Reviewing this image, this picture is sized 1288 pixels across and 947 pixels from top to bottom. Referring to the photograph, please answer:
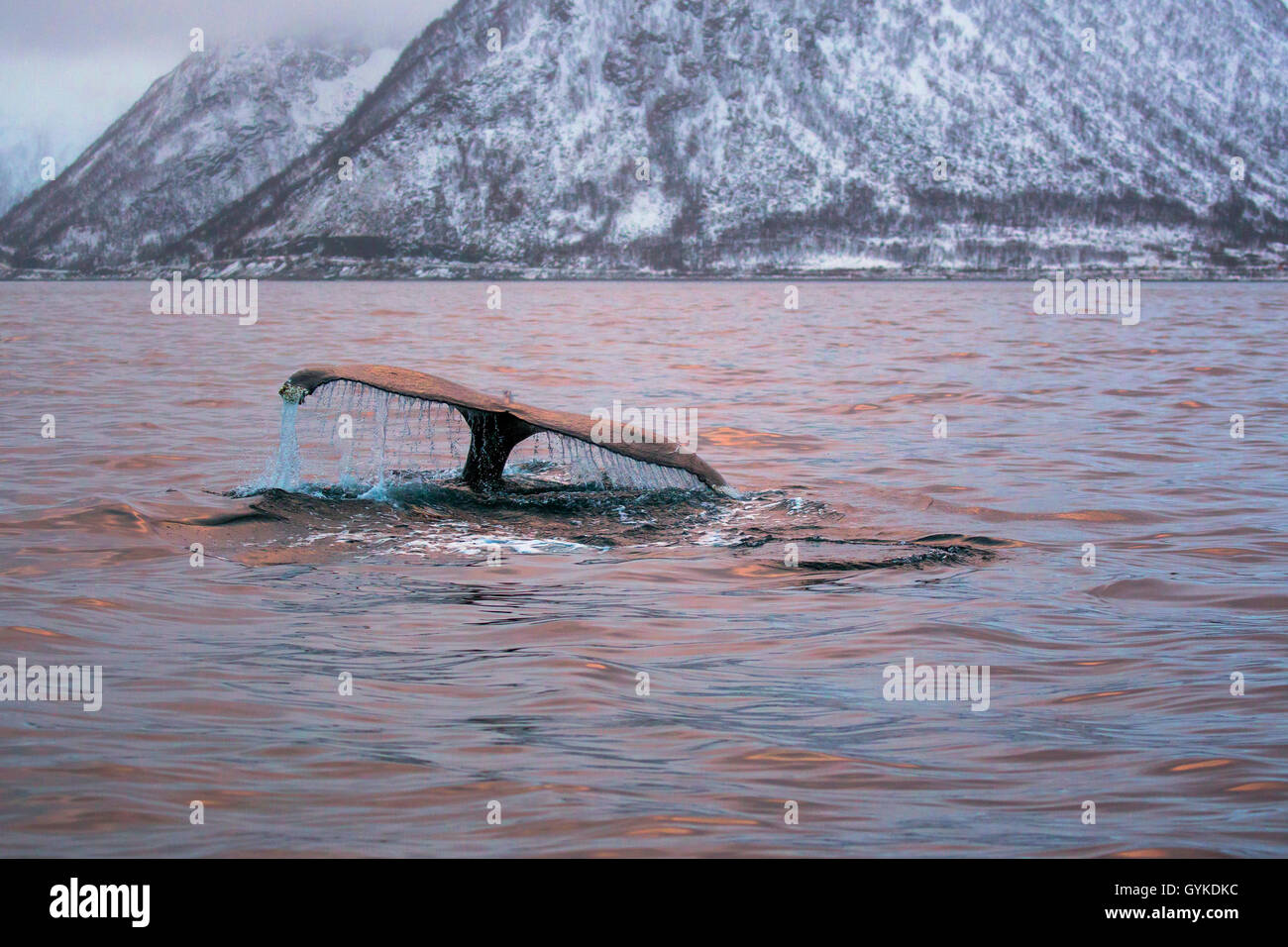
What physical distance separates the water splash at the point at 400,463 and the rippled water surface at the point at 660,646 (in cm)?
18

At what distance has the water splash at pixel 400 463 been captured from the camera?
41.9ft

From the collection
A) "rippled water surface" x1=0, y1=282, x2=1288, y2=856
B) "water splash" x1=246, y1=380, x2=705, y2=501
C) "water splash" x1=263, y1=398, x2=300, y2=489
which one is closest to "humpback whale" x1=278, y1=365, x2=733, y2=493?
"water splash" x1=246, y1=380, x2=705, y2=501

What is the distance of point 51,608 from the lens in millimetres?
8727

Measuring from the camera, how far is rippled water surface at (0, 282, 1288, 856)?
534 centimetres

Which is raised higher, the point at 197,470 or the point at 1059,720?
the point at 197,470

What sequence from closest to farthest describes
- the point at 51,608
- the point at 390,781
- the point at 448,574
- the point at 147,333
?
the point at 390,781 < the point at 51,608 < the point at 448,574 < the point at 147,333

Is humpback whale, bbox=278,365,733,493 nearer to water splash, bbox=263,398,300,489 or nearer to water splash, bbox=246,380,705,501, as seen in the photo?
water splash, bbox=246,380,705,501

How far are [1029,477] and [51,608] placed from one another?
1028 cm

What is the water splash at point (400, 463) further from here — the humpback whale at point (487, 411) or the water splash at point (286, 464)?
the humpback whale at point (487, 411)

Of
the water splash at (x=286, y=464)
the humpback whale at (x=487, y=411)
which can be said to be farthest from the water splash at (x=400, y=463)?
the humpback whale at (x=487, y=411)

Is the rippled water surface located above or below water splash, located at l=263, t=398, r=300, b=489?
below

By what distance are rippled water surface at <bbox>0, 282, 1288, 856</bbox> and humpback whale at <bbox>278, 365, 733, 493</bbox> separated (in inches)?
13.2
